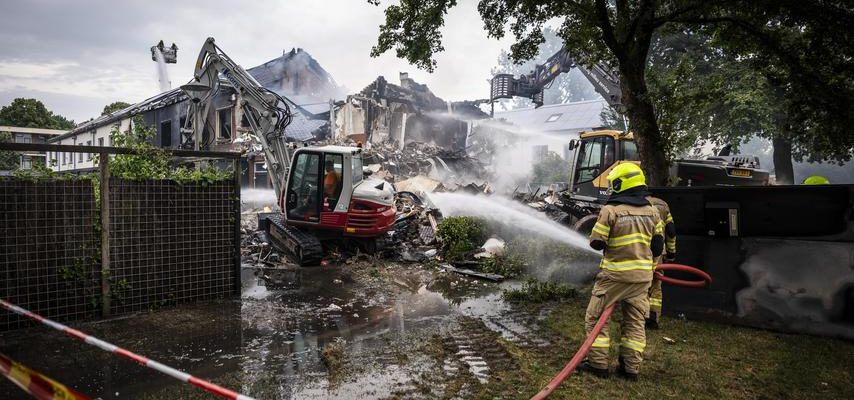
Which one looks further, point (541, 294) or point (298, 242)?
point (298, 242)

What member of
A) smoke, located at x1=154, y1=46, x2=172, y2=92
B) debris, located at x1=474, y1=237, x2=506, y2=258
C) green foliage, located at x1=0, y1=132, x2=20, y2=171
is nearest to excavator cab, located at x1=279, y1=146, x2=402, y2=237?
debris, located at x1=474, y1=237, x2=506, y2=258

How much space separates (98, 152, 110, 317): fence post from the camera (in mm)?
5664

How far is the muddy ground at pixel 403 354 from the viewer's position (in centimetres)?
397

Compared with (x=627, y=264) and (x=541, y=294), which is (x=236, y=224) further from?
(x=627, y=264)

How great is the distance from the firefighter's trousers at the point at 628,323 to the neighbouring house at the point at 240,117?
1214 centimetres

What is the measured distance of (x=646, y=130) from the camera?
24.0ft

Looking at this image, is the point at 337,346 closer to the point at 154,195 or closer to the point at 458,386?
the point at 458,386

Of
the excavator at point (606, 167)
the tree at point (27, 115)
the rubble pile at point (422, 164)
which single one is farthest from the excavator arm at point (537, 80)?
the tree at point (27, 115)

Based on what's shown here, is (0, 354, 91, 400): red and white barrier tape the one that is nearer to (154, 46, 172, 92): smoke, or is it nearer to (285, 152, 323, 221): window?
(285, 152, 323, 221): window

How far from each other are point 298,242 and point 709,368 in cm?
742

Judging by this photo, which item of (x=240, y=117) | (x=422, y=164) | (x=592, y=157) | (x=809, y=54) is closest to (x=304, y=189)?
(x=592, y=157)

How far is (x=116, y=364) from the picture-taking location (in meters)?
4.34

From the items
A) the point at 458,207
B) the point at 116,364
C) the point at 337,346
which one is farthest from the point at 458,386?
the point at 458,207

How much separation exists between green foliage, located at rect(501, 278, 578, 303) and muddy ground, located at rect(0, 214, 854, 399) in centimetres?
29
